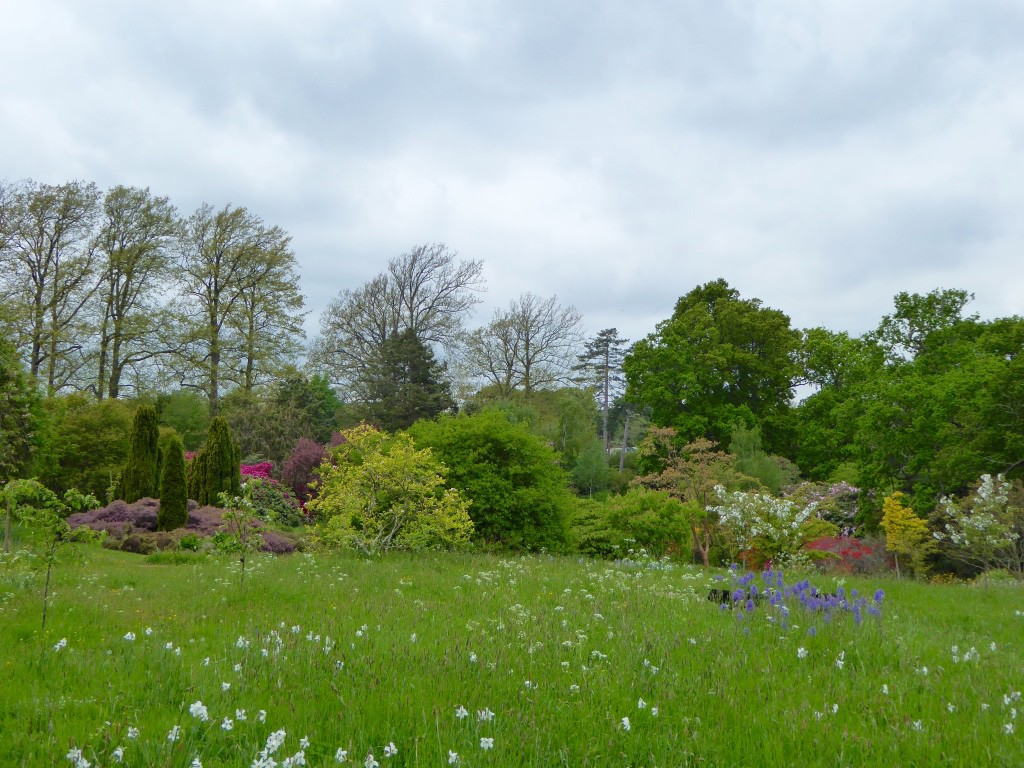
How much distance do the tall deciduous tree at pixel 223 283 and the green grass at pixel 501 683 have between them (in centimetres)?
2560

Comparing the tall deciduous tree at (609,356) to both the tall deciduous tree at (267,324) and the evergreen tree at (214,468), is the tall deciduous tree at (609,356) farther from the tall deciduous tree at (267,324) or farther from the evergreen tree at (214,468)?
the evergreen tree at (214,468)

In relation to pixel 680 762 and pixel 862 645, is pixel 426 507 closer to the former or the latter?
pixel 862 645

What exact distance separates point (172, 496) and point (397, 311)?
2034 centimetres

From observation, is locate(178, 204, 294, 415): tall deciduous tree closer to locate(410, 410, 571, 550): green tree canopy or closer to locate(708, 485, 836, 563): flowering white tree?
locate(410, 410, 571, 550): green tree canopy

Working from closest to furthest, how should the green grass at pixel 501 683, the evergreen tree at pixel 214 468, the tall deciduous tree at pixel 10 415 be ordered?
the green grass at pixel 501 683, the tall deciduous tree at pixel 10 415, the evergreen tree at pixel 214 468

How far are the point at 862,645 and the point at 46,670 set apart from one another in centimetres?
535

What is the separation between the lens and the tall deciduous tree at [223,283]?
3075cm

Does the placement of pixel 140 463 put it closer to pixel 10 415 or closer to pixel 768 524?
pixel 10 415

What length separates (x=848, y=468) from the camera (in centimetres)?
2789

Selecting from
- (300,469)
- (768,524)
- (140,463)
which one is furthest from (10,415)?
(300,469)

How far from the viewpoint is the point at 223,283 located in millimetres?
31859

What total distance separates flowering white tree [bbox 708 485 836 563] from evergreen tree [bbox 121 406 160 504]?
1618cm

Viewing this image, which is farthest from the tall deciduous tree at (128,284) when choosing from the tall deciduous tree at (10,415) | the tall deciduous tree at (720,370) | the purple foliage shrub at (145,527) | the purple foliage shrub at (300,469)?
the tall deciduous tree at (720,370)

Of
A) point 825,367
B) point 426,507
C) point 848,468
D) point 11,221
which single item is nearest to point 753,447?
point 848,468
